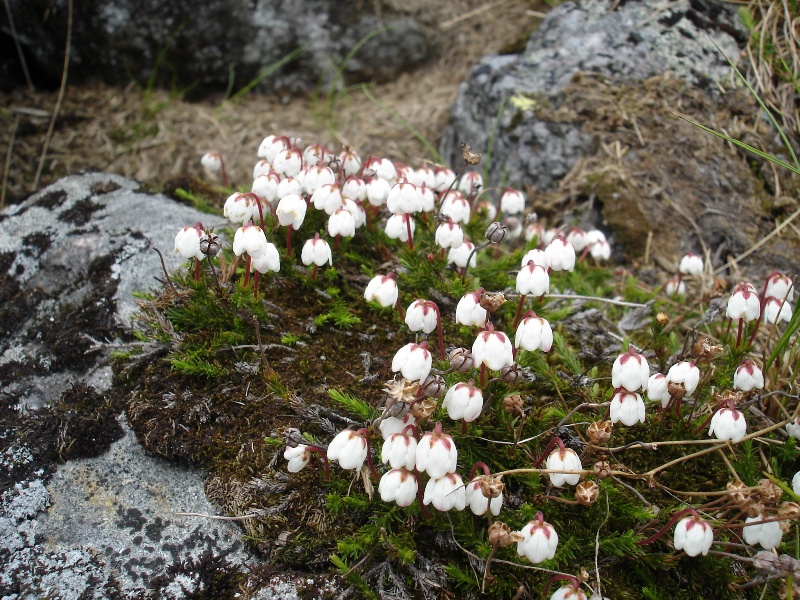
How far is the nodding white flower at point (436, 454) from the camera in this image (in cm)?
234

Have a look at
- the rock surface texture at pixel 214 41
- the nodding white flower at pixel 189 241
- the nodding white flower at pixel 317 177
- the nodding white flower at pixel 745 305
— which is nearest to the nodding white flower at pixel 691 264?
the nodding white flower at pixel 745 305

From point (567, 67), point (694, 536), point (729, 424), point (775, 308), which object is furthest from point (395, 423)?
point (567, 67)

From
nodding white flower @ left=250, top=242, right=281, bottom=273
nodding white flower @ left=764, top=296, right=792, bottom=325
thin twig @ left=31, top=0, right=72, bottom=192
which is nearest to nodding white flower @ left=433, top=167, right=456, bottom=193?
nodding white flower @ left=250, top=242, right=281, bottom=273

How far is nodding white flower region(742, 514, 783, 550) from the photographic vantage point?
251 centimetres

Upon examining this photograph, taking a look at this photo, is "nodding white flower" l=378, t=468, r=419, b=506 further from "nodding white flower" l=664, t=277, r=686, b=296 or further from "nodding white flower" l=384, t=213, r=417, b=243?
"nodding white flower" l=664, t=277, r=686, b=296

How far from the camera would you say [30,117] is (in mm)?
6031

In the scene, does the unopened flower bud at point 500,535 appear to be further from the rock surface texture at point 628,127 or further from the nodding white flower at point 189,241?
the rock surface texture at point 628,127

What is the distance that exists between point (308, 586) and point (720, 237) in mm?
3985

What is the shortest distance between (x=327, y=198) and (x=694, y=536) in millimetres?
2213

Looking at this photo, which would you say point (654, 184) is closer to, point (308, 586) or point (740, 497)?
point (740, 497)

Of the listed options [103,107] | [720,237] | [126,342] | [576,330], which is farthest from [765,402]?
[103,107]

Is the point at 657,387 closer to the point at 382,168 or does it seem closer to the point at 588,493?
the point at 588,493

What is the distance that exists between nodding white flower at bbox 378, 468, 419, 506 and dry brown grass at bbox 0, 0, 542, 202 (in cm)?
415

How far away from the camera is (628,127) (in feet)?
17.3
